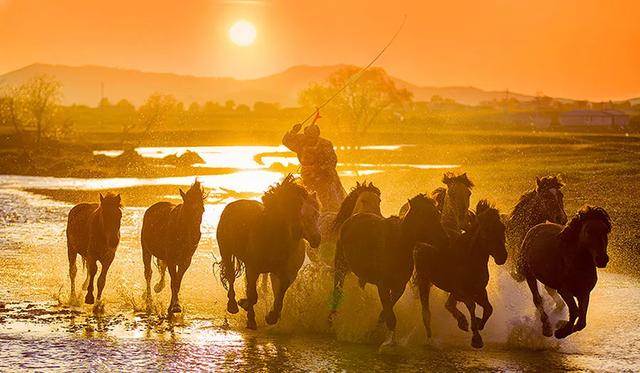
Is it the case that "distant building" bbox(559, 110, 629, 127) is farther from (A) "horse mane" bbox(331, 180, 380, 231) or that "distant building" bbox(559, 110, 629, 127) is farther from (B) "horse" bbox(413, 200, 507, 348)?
(B) "horse" bbox(413, 200, 507, 348)

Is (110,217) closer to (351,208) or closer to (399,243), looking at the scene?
(351,208)

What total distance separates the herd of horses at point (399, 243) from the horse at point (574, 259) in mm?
13

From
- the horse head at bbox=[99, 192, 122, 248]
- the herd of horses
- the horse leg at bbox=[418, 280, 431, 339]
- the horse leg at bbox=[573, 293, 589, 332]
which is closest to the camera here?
the horse leg at bbox=[573, 293, 589, 332]

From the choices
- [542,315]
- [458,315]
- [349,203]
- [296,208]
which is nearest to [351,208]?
[349,203]

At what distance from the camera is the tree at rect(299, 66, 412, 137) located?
10225 cm

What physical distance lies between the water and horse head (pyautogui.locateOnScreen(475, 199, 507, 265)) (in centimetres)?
139

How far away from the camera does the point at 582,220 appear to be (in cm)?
1150

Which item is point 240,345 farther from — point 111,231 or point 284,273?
point 111,231

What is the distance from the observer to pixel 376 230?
12102mm

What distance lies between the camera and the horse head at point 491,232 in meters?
11.1

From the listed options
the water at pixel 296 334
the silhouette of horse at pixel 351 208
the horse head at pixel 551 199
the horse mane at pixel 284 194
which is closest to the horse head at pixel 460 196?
the silhouette of horse at pixel 351 208

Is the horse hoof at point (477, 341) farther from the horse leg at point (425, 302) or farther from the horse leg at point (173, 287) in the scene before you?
the horse leg at point (173, 287)

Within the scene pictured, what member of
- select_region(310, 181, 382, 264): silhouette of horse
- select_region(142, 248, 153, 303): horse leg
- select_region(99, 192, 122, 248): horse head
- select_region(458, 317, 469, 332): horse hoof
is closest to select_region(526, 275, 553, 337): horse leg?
select_region(458, 317, 469, 332): horse hoof

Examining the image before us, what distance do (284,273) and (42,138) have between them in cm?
7650
